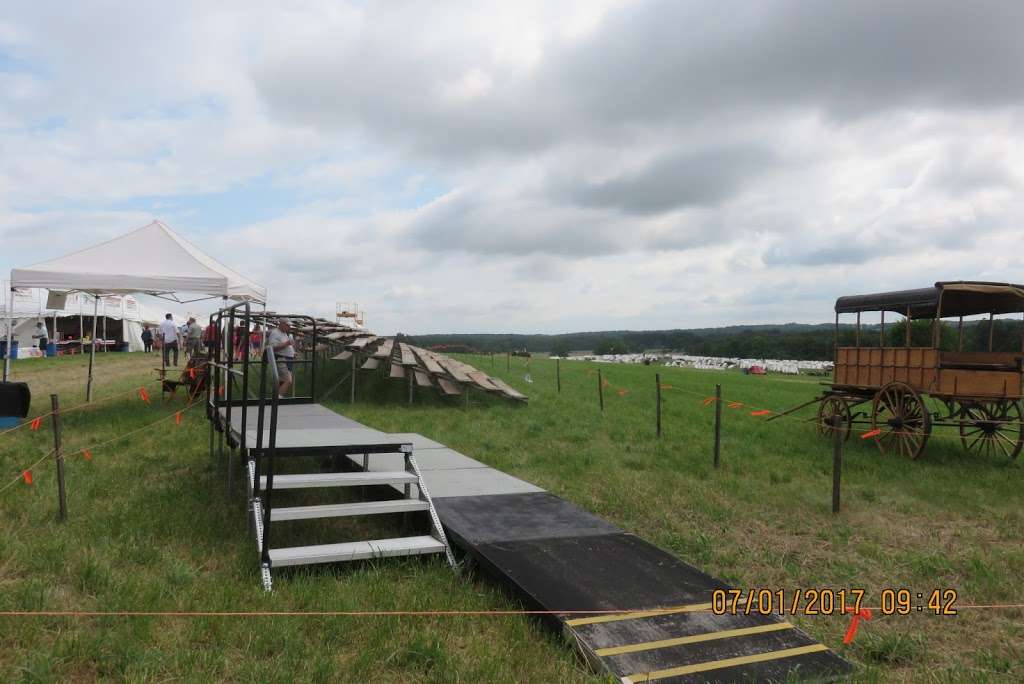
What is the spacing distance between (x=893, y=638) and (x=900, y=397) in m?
7.29

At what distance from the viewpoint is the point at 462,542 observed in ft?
15.3

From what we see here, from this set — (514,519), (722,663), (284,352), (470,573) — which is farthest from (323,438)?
(284,352)

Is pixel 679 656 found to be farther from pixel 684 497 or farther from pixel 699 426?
pixel 699 426

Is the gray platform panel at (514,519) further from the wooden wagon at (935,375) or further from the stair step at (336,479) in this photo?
the wooden wagon at (935,375)

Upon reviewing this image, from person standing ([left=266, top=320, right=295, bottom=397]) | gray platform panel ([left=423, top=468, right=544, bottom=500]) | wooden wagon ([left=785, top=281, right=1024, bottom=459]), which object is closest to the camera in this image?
gray platform panel ([left=423, top=468, right=544, bottom=500])

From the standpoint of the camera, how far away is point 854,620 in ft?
12.5

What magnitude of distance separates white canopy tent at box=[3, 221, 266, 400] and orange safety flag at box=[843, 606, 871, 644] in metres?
11.5

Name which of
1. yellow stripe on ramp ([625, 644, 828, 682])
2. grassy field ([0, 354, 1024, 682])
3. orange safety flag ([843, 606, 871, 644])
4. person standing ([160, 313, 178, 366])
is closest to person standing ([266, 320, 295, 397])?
grassy field ([0, 354, 1024, 682])

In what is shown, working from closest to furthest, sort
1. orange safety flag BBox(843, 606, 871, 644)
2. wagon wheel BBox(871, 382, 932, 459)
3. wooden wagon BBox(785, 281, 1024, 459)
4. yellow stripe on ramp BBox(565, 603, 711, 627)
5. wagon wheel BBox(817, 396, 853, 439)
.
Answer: yellow stripe on ramp BBox(565, 603, 711, 627) → orange safety flag BBox(843, 606, 871, 644) → wooden wagon BBox(785, 281, 1024, 459) → wagon wheel BBox(871, 382, 932, 459) → wagon wheel BBox(817, 396, 853, 439)

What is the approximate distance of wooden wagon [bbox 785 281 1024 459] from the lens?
9.16m

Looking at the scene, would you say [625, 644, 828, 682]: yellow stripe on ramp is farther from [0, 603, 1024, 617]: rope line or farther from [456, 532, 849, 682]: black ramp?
[0, 603, 1024, 617]: rope line

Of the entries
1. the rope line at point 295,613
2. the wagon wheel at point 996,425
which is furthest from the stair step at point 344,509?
the wagon wheel at point 996,425

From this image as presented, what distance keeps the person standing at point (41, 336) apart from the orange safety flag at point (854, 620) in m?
34.6

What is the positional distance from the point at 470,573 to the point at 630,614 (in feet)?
4.29
